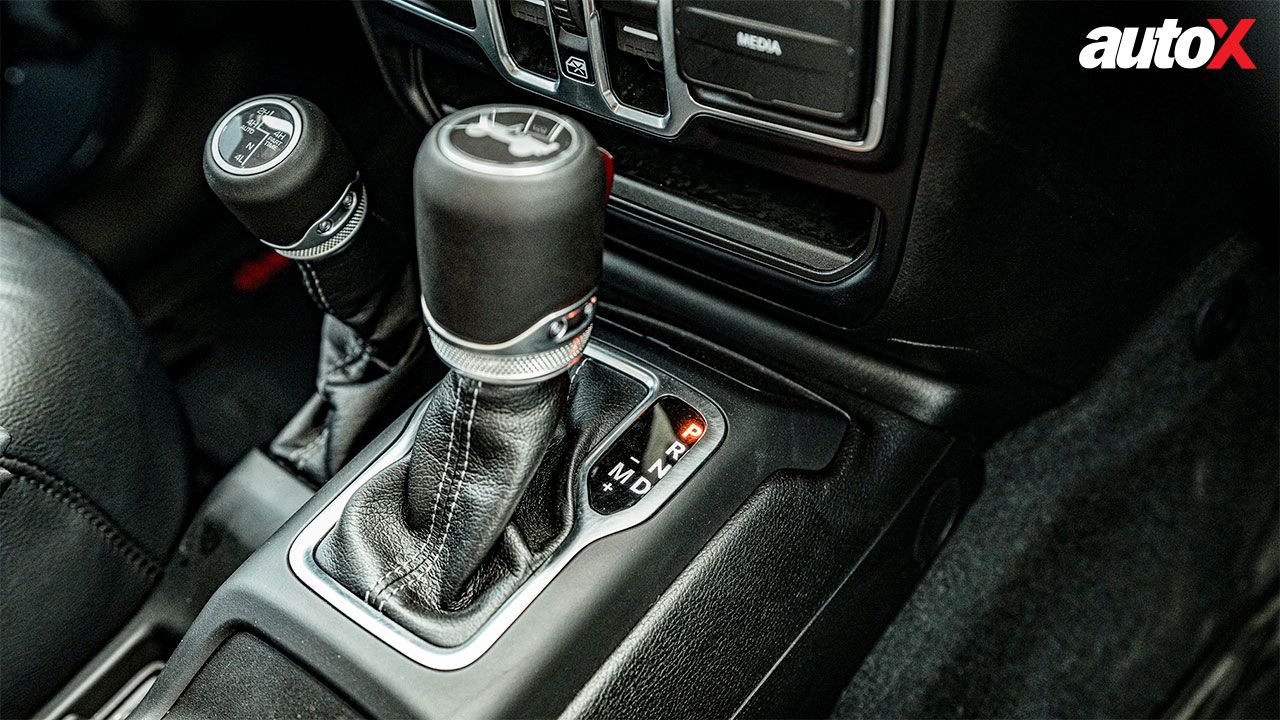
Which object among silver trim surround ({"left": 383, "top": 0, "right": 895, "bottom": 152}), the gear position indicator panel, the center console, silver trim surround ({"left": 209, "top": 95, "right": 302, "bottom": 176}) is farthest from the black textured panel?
silver trim surround ({"left": 383, "top": 0, "right": 895, "bottom": 152})

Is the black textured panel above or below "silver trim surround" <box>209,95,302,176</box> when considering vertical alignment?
below

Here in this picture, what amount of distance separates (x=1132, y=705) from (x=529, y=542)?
2.92 feet

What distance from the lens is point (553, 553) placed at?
764mm

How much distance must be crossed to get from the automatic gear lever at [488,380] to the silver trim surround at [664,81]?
0.15 metres

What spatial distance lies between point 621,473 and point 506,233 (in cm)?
29

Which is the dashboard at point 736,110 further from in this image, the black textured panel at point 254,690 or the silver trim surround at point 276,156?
the black textured panel at point 254,690

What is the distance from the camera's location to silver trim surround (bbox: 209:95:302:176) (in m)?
0.84

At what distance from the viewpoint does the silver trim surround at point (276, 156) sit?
2.77ft

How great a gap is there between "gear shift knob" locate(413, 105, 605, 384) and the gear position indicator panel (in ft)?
0.56

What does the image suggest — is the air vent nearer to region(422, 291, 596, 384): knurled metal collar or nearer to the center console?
the center console

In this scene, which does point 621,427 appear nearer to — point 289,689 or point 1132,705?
point 289,689

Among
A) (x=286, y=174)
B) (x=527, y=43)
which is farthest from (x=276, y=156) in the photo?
(x=527, y=43)

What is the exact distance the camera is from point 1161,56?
2.36 feet

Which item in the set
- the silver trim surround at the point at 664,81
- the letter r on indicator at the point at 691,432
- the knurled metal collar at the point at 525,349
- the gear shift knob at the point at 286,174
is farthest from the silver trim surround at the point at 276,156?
the letter r on indicator at the point at 691,432
